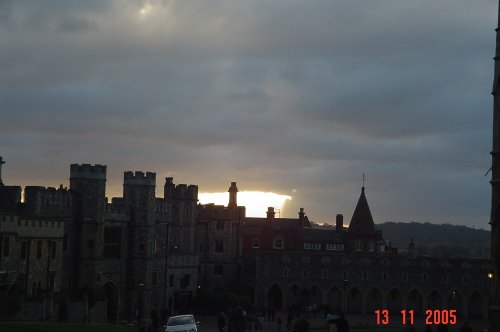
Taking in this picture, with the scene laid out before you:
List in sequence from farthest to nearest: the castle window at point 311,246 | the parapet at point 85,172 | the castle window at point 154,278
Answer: the castle window at point 311,246
the castle window at point 154,278
the parapet at point 85,172

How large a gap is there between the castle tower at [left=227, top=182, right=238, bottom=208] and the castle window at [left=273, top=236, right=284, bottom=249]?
6.92m

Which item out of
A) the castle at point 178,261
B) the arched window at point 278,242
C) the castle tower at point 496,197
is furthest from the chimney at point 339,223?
the castle tower at point 496,197

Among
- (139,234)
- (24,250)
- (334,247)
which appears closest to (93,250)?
(139,234)

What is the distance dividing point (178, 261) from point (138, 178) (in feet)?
37.5

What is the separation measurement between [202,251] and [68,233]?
30.4 metres

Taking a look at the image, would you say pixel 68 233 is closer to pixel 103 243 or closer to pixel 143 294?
pixel 103 243

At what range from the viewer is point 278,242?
95375 mm

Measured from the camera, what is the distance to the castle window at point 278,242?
95.0 meters

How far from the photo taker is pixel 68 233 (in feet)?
196

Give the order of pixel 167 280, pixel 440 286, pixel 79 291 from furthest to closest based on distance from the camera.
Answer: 1. pixel 440 286
2. pixel 167 280
3. pixel 79 291

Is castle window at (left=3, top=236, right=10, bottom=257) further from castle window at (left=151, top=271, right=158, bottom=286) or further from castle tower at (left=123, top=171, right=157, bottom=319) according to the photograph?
castle window at (left=151, top=271, right=158, bottom=286)

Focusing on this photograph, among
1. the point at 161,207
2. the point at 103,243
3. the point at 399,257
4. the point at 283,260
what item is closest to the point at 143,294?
the point at 103,243

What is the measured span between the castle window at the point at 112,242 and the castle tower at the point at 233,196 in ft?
89.6

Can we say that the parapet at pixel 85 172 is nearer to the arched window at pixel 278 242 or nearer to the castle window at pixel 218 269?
the castle window at pixel 218 269
